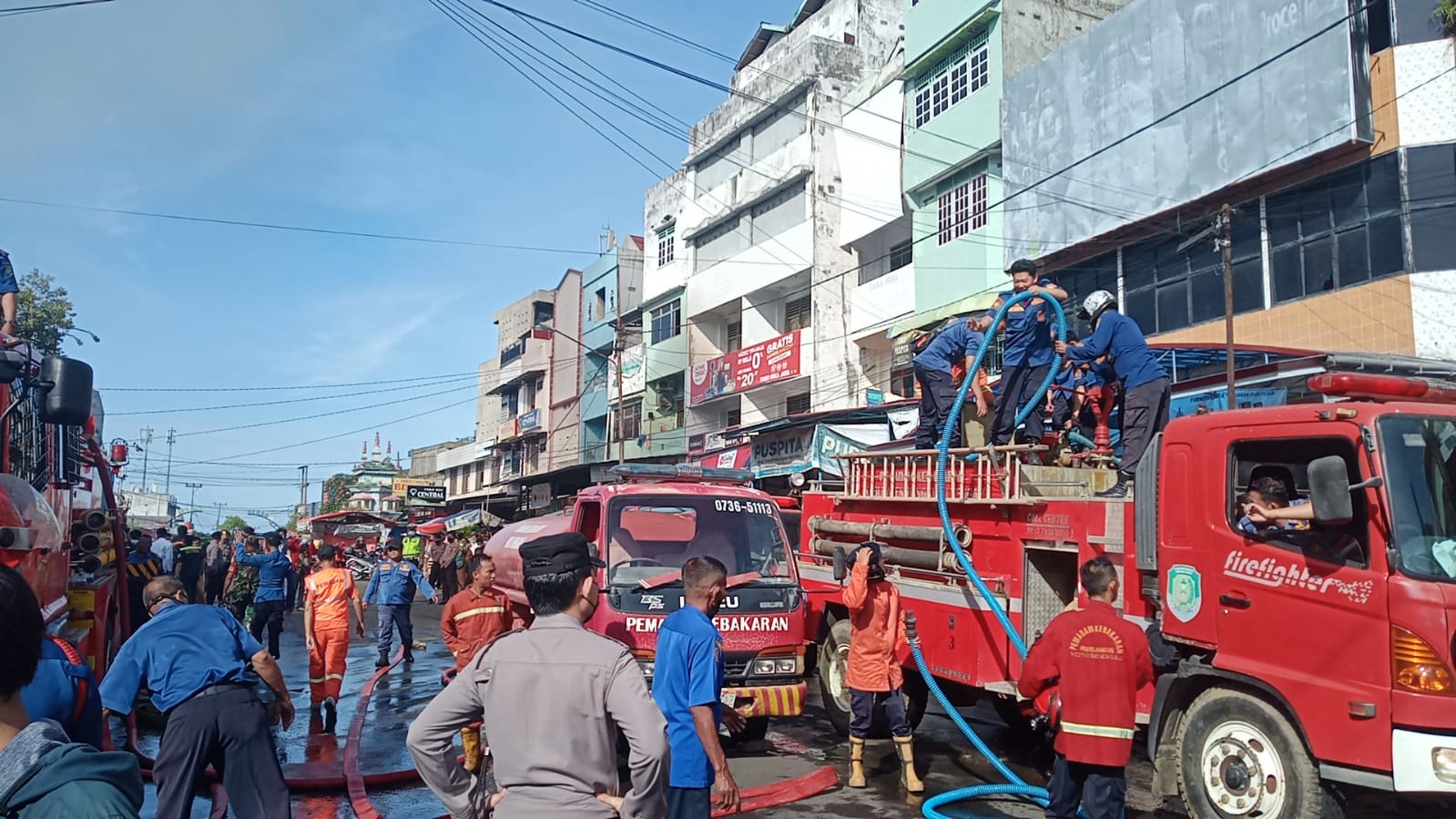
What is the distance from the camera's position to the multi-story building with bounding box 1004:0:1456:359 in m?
14.8

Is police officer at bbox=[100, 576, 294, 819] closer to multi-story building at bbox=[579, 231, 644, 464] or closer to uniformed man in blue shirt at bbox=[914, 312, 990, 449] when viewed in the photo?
uniformed man in blue shirt at bbox=[914, 312, 990, 449]

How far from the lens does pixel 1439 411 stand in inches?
207

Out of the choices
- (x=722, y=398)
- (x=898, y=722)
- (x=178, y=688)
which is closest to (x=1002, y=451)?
(x=898, y=722)

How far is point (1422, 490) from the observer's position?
5.07 metres

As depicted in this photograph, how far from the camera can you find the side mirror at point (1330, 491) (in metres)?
4.90

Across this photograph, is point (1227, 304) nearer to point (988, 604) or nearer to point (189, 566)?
point (988, 604)

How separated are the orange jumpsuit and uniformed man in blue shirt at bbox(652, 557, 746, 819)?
6.14 meters

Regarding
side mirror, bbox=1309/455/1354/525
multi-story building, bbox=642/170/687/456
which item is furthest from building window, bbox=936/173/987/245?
side mirror, bbox=1309/455/1354/525

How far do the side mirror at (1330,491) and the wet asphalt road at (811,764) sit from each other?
1684mm

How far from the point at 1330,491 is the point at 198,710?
5.40 metres

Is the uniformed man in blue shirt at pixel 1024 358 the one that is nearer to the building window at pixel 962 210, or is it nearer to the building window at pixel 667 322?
the building window at pixel 962 210

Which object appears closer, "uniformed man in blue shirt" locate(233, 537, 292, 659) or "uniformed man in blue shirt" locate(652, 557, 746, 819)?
"uniformed man in blue shirt" locate(652, 557, 746, 819)

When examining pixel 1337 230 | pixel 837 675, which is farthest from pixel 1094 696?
pixel 1337 230

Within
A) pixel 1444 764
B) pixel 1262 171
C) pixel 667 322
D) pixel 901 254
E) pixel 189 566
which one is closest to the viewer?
pixel 1444 764
